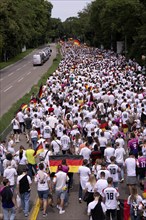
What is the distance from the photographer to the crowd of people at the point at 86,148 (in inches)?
476

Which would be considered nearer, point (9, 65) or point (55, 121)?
point (55, 121)

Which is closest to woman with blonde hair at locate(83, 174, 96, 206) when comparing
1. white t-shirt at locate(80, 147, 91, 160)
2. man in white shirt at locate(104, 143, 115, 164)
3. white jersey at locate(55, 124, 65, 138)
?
man in white shirt at locate(104, 143, 115, 164)

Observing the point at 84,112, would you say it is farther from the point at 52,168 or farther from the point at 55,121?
the point at 52,168

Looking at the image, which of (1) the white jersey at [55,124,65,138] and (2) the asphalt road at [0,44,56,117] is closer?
(1) the white jersey at [55,124,65,138]

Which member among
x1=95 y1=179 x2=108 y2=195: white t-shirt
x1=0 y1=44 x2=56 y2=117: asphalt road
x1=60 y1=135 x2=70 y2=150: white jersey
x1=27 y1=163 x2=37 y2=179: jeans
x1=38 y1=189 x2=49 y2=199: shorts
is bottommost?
x1=0 y1=44 x2=56 y2=117: asphalt road

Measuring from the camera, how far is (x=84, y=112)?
69.8 feet

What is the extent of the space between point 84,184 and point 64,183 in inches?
26.0

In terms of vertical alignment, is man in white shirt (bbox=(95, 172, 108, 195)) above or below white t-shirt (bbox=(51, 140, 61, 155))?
above

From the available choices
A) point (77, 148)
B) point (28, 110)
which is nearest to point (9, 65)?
point (28, 110)

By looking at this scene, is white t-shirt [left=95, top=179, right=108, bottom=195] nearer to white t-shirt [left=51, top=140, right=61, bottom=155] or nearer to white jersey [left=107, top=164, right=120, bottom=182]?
white jersey [left=107, top=164, right=120, bottom=182]

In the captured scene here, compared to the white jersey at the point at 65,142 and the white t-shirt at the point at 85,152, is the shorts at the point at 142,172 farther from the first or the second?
the white jersey at the point at 65,142

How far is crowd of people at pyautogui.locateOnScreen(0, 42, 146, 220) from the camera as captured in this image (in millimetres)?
12094

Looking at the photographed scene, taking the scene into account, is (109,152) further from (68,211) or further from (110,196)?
(110,196)

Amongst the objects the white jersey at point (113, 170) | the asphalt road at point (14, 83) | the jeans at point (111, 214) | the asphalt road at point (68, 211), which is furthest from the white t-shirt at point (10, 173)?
the asphalt road at point (14, 83)
